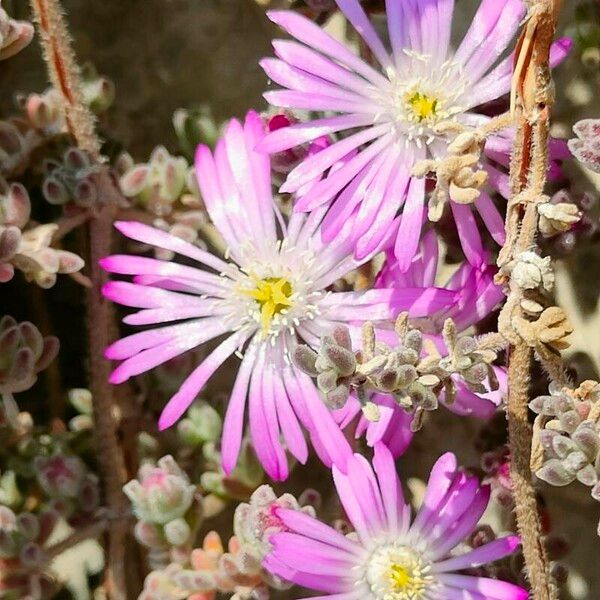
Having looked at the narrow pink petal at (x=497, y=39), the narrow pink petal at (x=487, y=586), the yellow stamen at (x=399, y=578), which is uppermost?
the narrow pink petal at (x=497, y=39)

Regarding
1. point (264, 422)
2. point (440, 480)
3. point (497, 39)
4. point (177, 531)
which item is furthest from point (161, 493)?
point (497, 39)

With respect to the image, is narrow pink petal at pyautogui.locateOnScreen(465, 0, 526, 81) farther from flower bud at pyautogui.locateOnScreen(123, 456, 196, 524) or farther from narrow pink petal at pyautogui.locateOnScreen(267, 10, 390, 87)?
flower bud at pyautogui.locateOnScreen(123, 456, 196, 524)

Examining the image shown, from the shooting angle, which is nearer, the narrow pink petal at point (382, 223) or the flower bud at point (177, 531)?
the narrow pink petal at point (382, 223)

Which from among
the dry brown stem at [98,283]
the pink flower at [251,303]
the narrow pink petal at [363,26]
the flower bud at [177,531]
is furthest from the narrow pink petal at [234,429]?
the narrow pink petal at [363,26]

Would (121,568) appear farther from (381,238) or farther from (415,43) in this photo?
(415,43)

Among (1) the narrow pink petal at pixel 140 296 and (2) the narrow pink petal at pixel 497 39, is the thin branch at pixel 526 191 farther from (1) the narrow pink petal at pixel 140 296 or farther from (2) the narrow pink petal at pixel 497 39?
(1) the narrow pink petal at pixel 140 296

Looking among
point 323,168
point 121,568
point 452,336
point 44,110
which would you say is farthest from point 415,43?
point 121,568

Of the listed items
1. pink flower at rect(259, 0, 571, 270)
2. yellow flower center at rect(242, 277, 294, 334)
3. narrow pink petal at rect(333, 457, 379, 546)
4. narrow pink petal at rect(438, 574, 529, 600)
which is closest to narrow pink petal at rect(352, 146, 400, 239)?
pink flower at rect(259, 0, 571, 270)

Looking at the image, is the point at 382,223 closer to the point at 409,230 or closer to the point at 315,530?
the point at 409,230
